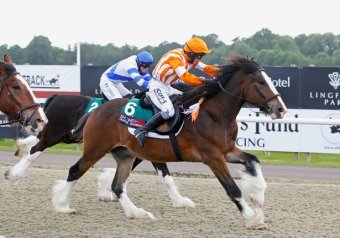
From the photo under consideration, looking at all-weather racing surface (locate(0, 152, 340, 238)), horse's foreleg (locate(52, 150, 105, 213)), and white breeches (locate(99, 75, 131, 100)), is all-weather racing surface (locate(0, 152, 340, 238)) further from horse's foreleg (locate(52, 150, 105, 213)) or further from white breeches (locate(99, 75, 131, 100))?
white breeches (locate(99, 75, 131, 100))

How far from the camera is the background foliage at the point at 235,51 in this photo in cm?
4378

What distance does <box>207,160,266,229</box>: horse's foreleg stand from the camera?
8.13 m

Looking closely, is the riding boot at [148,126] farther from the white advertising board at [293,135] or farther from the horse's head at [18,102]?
the white advertising board at [293,135]

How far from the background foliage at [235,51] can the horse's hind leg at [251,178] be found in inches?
1191

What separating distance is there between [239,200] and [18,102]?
2693 millimetres

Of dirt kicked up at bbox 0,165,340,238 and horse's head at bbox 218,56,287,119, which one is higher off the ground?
horse's head at bbox 218,56,287,119

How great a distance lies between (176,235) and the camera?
7.79 m

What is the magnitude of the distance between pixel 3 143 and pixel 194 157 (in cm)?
1325

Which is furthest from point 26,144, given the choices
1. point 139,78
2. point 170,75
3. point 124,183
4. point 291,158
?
point 291,158

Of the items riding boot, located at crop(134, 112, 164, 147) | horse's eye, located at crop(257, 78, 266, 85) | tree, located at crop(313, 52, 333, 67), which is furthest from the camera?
tree, located at crop(313, 52, 333, 67)

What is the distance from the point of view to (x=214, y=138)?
854 cm

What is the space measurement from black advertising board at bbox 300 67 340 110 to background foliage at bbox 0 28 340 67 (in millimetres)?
22822

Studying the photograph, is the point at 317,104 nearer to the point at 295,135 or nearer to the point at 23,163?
the point at 295,135

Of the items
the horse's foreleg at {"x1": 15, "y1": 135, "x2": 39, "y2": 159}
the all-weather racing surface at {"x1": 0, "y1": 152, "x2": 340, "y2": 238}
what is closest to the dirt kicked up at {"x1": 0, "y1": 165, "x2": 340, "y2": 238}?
the all-weather racing surface at {"x1": 0, "y1": 152, "x2": 340, "y2": 238}
